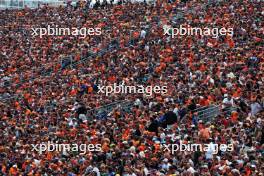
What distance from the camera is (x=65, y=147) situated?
25.8m

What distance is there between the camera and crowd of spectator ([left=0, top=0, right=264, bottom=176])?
73.8ft

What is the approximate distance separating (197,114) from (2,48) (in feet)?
61.7

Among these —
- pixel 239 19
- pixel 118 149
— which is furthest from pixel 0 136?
pixel 239 19

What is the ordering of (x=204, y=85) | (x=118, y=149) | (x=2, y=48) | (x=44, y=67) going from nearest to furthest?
(x=118, y=149), (x=204, y=85), (x=44, y=67), (x=2, y=48)

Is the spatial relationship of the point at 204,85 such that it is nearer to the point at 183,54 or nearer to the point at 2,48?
the point at 183,54

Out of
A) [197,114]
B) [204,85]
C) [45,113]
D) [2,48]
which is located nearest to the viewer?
[197,114]

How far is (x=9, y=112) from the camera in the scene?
32094 mm

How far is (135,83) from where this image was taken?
102 feet

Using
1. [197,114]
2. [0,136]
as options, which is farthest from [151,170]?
[0,136]

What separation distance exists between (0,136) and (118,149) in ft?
21.0

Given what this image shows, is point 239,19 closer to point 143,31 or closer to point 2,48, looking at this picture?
point 143,31

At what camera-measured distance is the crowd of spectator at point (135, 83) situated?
2248 cm

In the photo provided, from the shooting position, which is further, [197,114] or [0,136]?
[0,136]

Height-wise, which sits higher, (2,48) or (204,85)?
(204,85)
